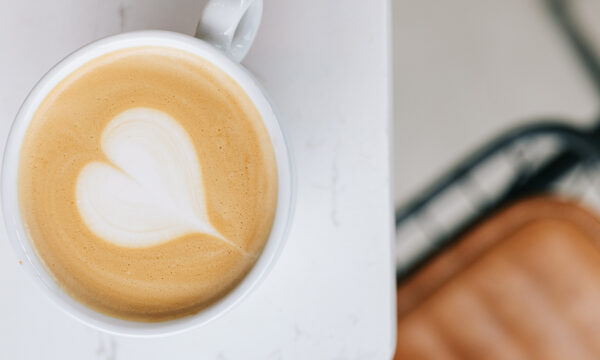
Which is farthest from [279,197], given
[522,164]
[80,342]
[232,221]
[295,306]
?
[522,164]

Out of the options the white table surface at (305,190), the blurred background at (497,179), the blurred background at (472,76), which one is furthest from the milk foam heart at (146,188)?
the blurred background at (472,76)

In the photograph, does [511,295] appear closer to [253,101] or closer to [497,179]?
[497,179]

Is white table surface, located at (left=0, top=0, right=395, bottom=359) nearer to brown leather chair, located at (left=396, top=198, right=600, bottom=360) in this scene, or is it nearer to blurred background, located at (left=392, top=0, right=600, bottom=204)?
brown leather chair, located at (left=396, top=198, right=600, bottom=360)

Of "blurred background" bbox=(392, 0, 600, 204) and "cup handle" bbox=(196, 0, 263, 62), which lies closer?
"cup handle" bbox=(196, 0, 263, 62)

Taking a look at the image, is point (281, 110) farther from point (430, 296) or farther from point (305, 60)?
point (430, 296)

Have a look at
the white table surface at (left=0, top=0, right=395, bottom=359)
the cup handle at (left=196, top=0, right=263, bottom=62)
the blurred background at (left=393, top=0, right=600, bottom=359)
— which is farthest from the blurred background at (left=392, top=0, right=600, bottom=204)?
the cup handle at (left=196, top=0, right=263, bottom=62)
